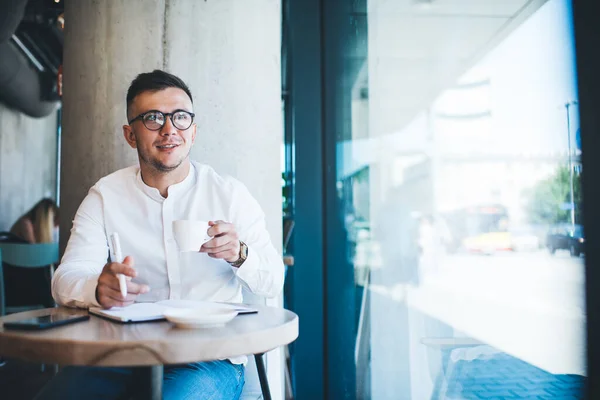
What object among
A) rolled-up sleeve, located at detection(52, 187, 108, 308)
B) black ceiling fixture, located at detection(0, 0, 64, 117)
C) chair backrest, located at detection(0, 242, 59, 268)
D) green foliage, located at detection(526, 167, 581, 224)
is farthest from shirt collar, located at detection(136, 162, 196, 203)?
black ceiling fixture, located at detection(0, 0, 64, 117)

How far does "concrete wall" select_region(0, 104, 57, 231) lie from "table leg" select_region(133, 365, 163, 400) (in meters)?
7.97

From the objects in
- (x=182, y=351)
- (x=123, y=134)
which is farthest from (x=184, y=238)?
(x=123, y=134)

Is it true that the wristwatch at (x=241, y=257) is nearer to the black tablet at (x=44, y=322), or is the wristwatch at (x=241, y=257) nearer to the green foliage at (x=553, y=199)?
the black tablet at (x=44, y=322)

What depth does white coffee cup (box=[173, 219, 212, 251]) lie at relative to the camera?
50.3 inches

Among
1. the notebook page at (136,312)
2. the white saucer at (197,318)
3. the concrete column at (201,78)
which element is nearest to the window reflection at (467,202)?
the concrete column at (201,78)

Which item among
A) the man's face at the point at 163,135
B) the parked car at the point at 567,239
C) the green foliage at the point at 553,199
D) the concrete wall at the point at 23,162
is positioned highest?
the concrete wall at the point at 23,162

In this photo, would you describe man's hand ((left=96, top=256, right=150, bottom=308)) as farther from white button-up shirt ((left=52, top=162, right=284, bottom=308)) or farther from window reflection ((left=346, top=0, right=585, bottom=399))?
window reflection ((left=346, top=0, right=585, bottom=399))

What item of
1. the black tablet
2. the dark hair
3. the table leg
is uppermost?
the dark hair

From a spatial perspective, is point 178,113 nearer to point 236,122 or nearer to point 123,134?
point 236,122

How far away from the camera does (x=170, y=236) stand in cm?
175

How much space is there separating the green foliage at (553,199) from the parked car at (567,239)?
21mm

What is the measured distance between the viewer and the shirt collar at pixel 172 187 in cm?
186

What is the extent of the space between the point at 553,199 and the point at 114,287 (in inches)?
50.2

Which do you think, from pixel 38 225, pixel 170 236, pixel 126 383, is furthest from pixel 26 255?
pixel 126 383
